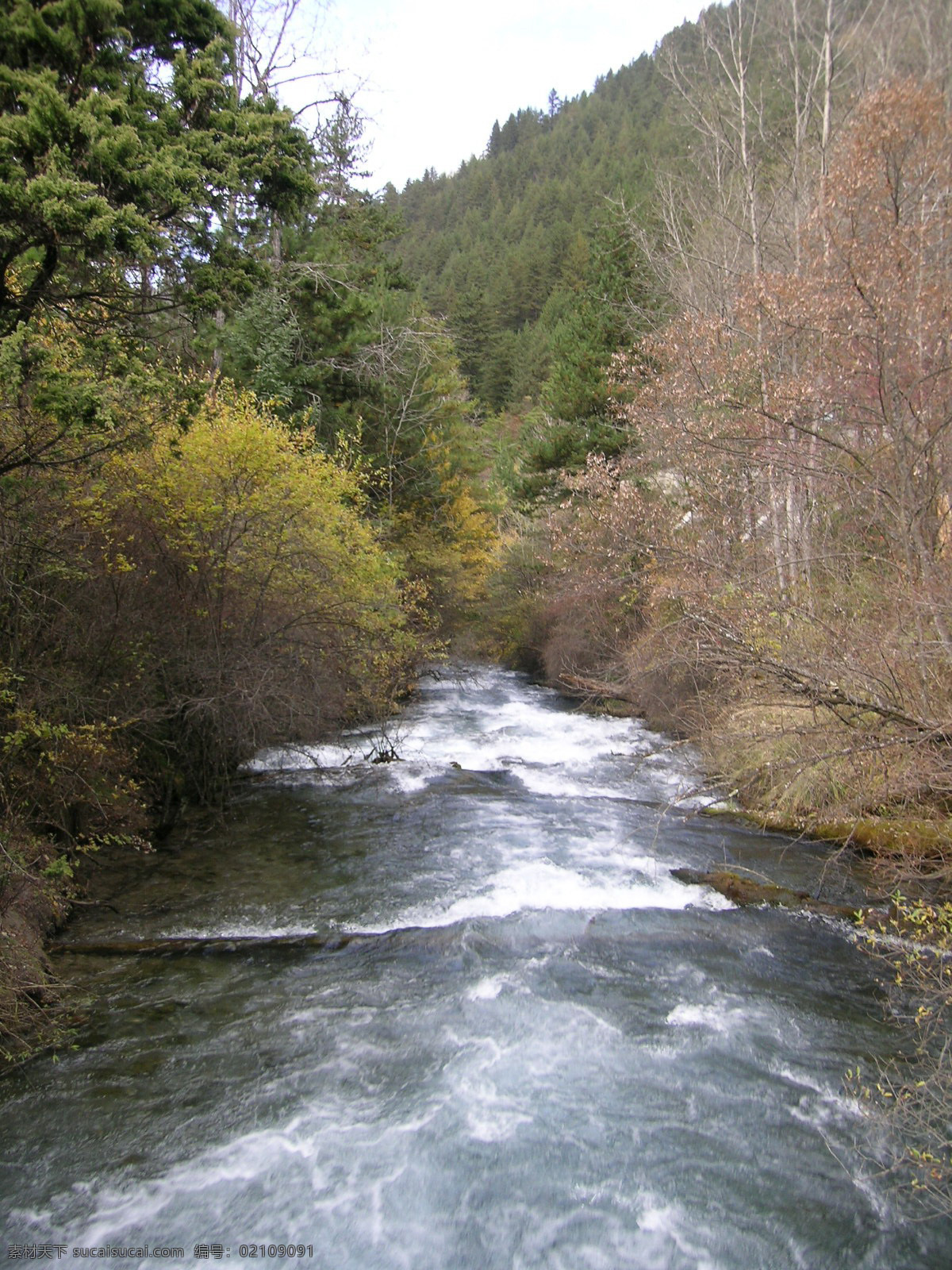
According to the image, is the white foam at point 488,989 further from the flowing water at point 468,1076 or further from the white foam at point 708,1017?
the white foam at point 708,1017

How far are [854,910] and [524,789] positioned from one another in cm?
607

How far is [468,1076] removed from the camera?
6.14 metres

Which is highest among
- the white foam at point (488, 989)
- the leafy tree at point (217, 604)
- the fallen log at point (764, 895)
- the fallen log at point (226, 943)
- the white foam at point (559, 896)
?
the leafy tree at point (217, 604)

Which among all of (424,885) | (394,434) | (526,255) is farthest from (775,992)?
(526,255)

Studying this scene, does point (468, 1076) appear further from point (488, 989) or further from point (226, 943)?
point (226, 943)

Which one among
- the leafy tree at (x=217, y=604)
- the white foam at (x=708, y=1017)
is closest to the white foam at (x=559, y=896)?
the white foam at (x=708, y=1017)

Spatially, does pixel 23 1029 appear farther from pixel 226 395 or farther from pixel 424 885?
pixel 226 395

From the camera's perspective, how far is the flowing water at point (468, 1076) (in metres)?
4.84

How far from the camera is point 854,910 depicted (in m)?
8.43

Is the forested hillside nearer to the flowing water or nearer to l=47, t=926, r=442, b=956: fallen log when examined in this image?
the flowing water

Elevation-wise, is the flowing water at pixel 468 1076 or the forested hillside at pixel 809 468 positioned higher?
the forested hillside at pixel 809 468

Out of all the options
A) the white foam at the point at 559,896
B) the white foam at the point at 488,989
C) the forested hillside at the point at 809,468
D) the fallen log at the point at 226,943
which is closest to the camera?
the forested hillside at the point at 809,468

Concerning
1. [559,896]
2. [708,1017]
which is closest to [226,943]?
[559,896]

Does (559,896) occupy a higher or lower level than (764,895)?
higher
